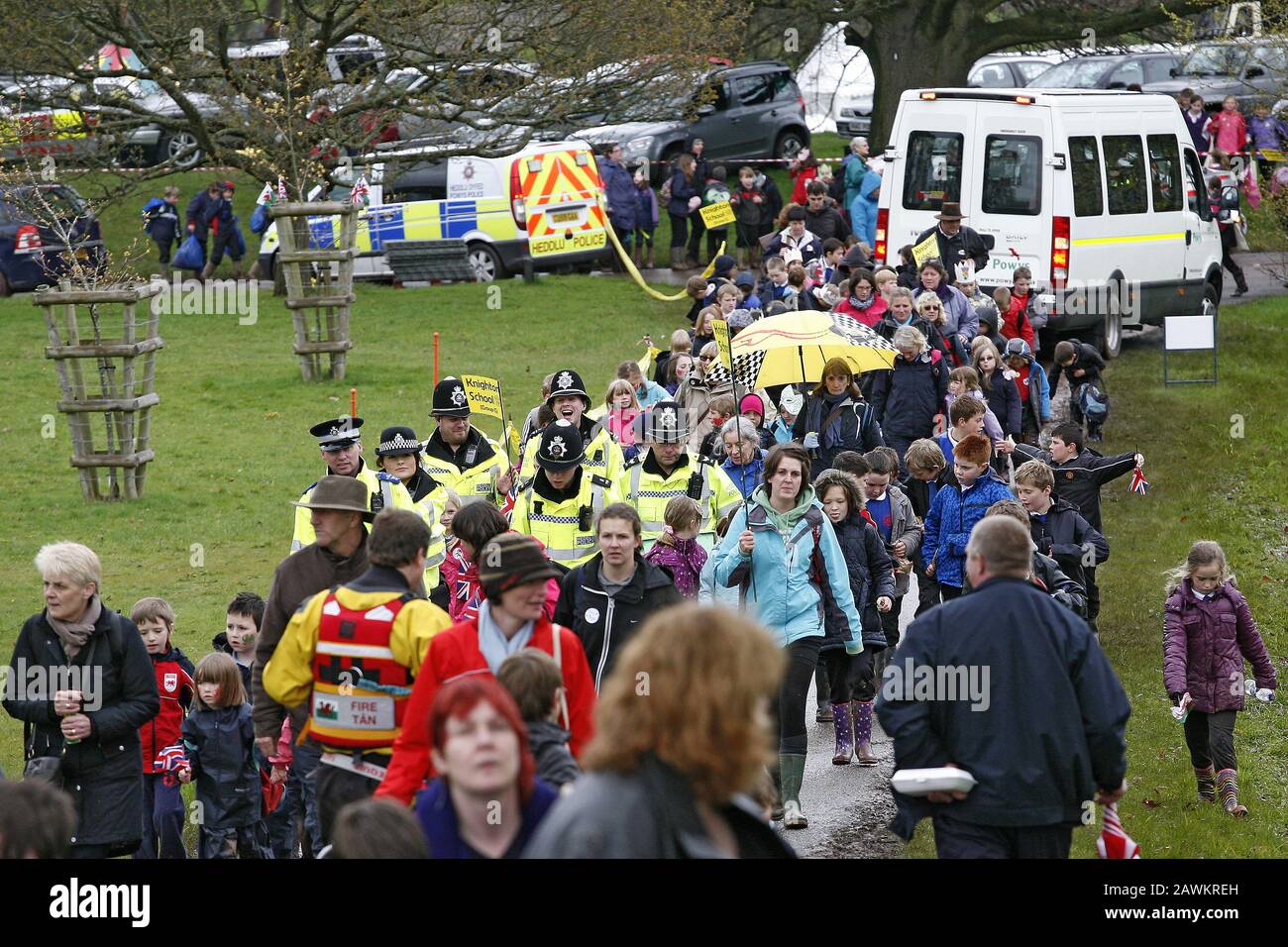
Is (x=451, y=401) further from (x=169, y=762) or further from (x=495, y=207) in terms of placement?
(x=495, y=207)

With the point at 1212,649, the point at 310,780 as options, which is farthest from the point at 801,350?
the point at 310,780

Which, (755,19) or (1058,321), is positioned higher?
(755,19)

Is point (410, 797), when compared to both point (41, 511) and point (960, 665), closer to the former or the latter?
point (960, 665)

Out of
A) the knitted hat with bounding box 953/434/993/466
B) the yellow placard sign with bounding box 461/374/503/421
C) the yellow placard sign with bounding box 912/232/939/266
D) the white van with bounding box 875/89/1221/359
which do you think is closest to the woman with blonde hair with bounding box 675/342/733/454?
the yellow placard sign with bounding box 461/374/503/421

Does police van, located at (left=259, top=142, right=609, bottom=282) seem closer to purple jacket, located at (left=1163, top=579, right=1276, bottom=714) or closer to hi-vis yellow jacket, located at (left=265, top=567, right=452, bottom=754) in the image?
purple jacket, located at (left=1163, top=579, right=1276, bottom=714)

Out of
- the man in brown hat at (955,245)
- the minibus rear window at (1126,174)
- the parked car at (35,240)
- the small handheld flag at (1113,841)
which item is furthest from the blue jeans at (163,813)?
the parked car at (35,240)

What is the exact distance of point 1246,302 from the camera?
26.3 metres

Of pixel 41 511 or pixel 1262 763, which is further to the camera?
pixel 41 511

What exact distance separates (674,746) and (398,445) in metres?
6.17

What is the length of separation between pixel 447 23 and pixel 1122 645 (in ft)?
55.7

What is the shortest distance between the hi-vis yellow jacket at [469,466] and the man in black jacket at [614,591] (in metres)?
2.84
